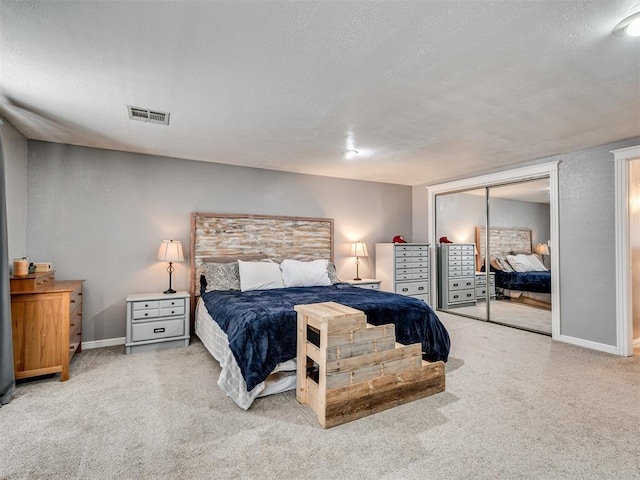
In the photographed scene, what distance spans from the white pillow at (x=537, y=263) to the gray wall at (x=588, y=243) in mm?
256

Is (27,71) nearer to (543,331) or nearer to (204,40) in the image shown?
(204,40)

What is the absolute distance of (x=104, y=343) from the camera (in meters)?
3.92

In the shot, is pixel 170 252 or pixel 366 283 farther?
pixel 366 283

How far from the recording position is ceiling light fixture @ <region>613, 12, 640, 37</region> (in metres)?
1.68

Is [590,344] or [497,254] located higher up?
[497,254]

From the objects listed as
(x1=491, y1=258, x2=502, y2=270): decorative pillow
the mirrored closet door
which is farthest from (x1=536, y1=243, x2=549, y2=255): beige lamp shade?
(x1=491, y1=258, x2=502, y2=270): decorative pillow

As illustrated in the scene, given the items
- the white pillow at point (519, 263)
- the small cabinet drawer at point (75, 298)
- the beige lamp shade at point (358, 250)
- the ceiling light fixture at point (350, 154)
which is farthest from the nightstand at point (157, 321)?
the white pillow at point (519, 263)

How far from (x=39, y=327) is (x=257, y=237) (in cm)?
260

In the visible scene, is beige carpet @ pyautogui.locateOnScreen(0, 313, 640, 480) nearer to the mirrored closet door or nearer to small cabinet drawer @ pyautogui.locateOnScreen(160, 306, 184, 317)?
small cabinet drawer @ pyautogui.locateOnScreen(160, 306, 184, 317)

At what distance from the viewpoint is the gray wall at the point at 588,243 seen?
3.66m

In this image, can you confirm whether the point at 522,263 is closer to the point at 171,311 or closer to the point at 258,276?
the point at 258,276

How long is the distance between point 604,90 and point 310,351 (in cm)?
293

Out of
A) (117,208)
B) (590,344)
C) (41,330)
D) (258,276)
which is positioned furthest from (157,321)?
(590,344)

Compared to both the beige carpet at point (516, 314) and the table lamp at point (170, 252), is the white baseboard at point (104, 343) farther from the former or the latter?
the beige carpet at point (516, 314)
